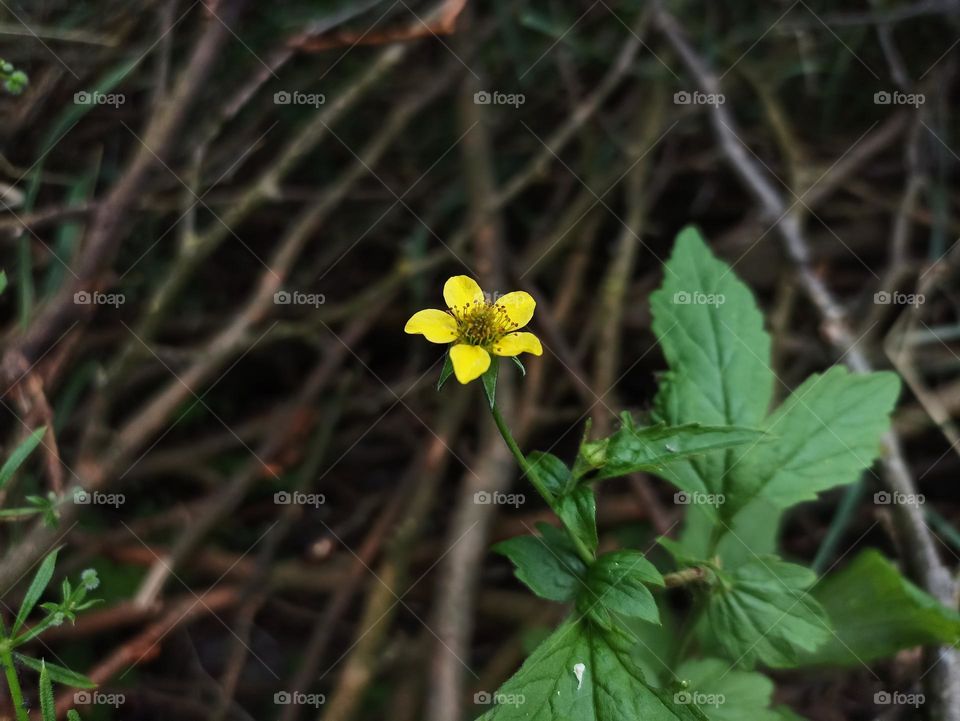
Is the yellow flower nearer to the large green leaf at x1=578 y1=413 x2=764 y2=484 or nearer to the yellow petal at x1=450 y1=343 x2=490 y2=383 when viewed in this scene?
the yellow petal at x1=450 y1=343 x2=490 y2=383

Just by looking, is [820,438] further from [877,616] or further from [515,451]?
[515,451]

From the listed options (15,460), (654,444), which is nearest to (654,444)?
(654,444)

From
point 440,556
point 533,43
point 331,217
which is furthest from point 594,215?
point 440,556

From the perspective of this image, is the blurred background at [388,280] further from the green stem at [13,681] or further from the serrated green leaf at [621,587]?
the serrated green leaf at [621,587]

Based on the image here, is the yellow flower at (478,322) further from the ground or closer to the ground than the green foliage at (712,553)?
further from the ground

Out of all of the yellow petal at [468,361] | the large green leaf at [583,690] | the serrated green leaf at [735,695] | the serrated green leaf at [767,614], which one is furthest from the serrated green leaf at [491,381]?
the serrated green leaf at [735,695]

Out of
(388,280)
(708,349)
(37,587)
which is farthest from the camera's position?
(388,280)

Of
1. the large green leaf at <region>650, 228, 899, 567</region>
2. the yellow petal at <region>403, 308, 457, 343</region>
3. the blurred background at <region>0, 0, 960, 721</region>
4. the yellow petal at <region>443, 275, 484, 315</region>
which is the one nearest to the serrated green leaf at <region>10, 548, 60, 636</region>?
the blurred background at <region>0, 0, 960, 721</region>
